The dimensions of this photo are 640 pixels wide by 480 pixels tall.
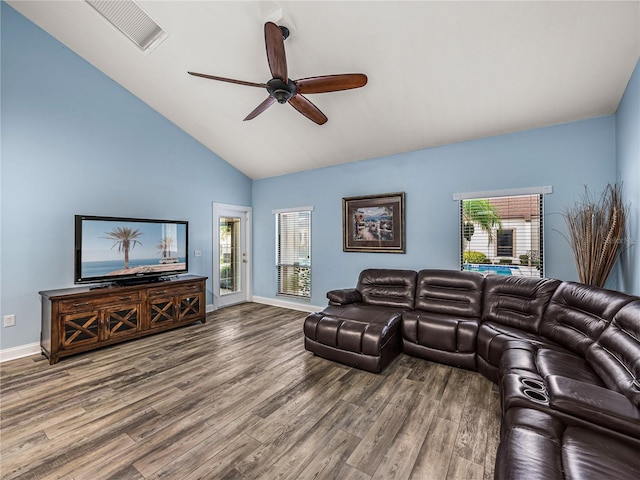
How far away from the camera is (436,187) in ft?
13.0

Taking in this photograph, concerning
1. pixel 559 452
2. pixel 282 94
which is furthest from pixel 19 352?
pixel 559 452

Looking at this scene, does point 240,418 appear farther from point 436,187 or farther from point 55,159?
point 55,159

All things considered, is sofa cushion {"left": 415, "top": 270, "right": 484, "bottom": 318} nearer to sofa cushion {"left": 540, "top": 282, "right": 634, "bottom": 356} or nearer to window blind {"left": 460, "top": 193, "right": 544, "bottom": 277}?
window blind {"left": 460, "top": 193, "right": 544, "bottom": 277}

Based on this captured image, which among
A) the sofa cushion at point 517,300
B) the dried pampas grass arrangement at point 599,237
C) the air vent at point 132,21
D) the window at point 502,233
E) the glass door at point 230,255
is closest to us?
the dried pampas grass arrangement at point 599,237

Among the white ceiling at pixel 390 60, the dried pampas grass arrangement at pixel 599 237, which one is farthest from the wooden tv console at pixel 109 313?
the dried pampas grass arrangement at pixel 599 237

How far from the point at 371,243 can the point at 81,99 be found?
15.0 ft

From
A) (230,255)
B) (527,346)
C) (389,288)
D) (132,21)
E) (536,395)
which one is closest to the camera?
(536,395)

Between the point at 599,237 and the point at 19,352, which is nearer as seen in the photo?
the point at 599,237

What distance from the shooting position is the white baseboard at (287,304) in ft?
16.8

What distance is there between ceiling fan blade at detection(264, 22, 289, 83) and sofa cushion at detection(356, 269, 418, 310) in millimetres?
2725

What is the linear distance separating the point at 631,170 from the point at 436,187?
1.88 m

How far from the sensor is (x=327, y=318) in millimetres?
3129

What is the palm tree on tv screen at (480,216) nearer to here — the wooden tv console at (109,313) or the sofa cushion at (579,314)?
the sofa cushion at (579,314)

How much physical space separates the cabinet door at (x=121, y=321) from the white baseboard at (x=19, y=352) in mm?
789
